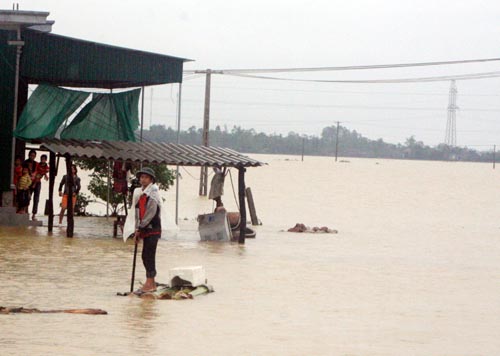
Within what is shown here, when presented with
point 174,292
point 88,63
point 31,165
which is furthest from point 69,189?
point 174,292

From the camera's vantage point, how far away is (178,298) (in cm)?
A: 1638

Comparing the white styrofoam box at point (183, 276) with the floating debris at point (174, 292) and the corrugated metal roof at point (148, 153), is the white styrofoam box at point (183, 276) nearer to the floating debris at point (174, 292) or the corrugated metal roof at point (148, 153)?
the floating debris at point (174, 292)

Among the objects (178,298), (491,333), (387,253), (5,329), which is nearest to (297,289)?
(178,298)

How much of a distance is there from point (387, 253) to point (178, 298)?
1229 cm

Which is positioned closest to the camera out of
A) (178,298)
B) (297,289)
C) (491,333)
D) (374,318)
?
(491,333)

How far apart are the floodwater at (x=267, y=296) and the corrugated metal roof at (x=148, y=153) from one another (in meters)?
1.98

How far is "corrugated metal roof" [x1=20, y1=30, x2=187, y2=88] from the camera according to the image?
100ft

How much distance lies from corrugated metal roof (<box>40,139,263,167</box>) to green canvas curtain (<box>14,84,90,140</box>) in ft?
4.48

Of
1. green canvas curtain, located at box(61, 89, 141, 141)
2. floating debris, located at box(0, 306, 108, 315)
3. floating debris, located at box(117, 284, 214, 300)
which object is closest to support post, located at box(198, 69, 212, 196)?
green canvas curtain, located at box(61, 89, 141, 141)

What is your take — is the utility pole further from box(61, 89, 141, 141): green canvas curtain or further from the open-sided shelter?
the open-sided shelter

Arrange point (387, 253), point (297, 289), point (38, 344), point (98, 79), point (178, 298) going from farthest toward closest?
point (98, 79) → point (387, 253) → point (297, 289) → point (178, 298) → point (38, 344)

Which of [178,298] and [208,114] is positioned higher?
[208,114]

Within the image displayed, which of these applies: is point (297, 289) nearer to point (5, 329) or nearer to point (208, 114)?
point (5, 329)

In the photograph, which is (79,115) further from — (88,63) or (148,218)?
(148,218)
